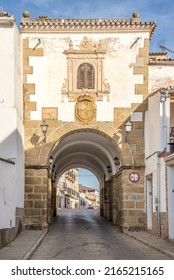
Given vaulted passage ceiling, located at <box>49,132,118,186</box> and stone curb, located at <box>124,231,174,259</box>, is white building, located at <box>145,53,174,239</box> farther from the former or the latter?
vaulted passage ceiling, located at <box>49,132,118,186</box>

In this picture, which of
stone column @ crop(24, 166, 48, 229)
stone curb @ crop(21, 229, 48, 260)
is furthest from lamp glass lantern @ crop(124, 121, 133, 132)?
stone curb @ crop(21, 229, 48, 260)

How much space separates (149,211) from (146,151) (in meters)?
2.48

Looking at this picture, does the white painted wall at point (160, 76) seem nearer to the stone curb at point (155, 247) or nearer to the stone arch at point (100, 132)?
the stone arch at point (100, 132)

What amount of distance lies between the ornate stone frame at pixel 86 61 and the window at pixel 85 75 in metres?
0.13

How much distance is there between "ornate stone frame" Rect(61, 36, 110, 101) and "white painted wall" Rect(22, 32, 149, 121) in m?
0.18

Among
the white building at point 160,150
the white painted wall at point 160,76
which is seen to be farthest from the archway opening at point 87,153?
the white painted wall at point 160,76

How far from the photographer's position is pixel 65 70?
70.4 ft

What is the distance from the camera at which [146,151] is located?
21.0 m

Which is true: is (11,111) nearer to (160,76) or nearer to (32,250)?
(32,250)

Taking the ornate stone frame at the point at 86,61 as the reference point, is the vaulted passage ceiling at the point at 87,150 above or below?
below

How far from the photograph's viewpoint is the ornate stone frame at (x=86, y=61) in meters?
21.3

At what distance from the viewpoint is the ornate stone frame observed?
840 inches

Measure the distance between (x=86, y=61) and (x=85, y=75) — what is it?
0.60m

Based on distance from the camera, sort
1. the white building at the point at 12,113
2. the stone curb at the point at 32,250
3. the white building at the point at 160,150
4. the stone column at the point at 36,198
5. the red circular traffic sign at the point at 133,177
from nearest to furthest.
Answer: the stone curb at the point at 32,250
the white building at the point at 160,150
the white building at the point at 12,113
the stone column at the point at 36,198
the red circular traffic sign at the point at 133,177
